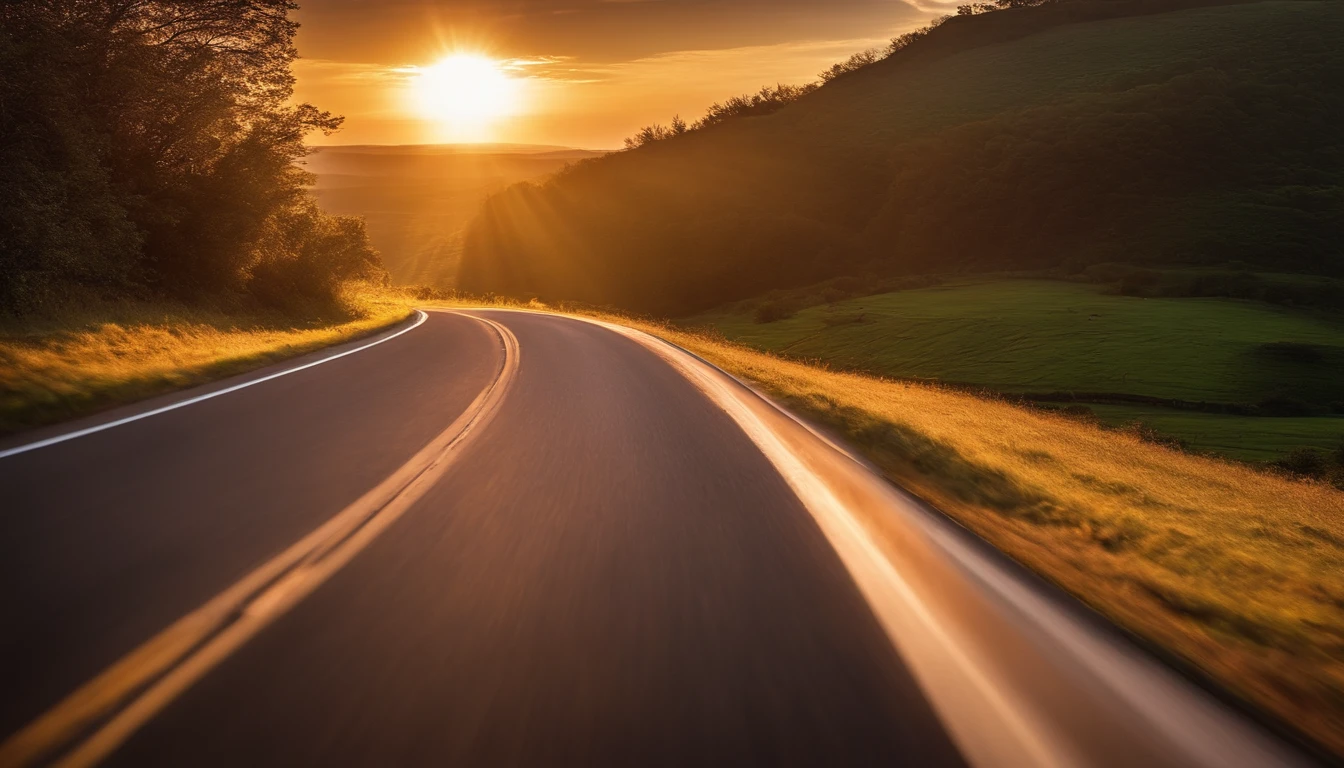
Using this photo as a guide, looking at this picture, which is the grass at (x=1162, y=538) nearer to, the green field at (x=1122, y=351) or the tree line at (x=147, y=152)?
the tree line at (x=147, y=152)

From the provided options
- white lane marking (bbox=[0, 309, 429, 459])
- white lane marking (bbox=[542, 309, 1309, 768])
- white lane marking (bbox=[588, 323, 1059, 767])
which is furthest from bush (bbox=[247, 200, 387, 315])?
white lane marking (bbox=[542, 309, 1309, 768])

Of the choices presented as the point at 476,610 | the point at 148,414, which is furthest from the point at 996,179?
the point at 476,610

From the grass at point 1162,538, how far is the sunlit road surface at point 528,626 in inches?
16.6

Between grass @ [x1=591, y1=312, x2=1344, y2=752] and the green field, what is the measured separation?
29.1 metres

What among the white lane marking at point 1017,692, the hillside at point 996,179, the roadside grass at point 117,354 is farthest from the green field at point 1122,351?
the white lane marking at point 1017,692

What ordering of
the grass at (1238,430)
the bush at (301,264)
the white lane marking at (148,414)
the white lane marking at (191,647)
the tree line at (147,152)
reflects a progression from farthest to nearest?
the grass at (1238,430)
the bush at (301,264)
the tree line at (147,152)
the white lane marking at (148,414)
the white lane marking at (191,647)

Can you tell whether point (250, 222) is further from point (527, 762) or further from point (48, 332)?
point (527, 762)

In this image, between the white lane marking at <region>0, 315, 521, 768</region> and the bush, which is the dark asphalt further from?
the bush

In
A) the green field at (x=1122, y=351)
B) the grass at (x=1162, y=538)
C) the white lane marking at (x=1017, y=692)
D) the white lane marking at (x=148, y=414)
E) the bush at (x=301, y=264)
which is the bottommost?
the green field at (x=1122, y=351)

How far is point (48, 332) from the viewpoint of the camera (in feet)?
45.5

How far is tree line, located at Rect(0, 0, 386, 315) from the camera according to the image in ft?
55.0

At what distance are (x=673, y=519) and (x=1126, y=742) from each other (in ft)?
10.1

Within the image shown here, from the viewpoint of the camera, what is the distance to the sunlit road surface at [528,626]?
266 centimetres

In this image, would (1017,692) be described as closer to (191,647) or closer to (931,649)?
(931,649)
